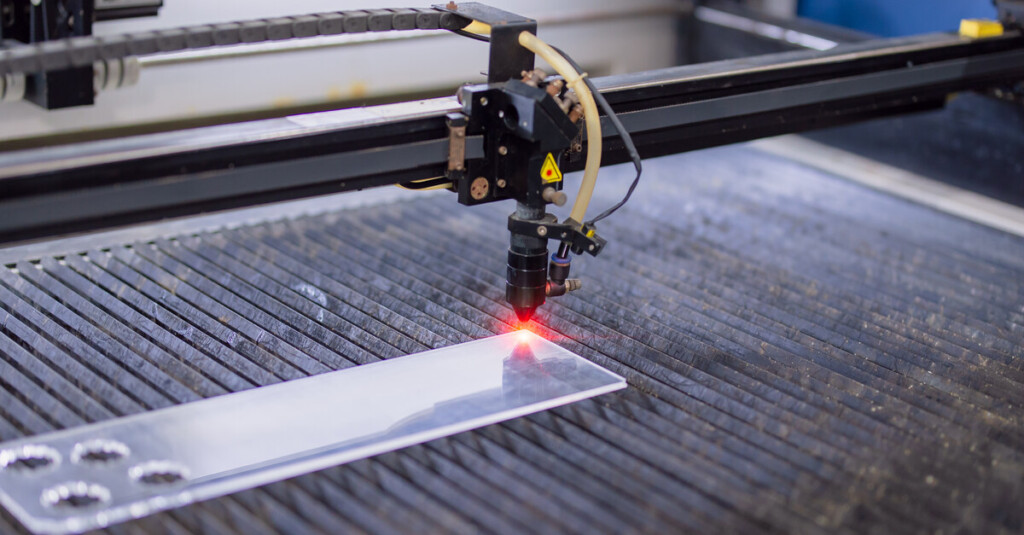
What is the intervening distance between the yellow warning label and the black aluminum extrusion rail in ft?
0.43

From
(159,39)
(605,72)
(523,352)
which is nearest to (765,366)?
(523,352)

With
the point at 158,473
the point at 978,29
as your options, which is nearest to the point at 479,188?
the point at 158,473

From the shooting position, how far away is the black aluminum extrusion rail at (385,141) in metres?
1.78

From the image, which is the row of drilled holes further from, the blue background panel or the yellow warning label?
the blue background panel

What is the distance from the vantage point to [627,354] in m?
2.39

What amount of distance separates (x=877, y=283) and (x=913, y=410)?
2.51 ft

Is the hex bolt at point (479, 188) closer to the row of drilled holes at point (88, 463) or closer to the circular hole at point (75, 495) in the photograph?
the row of drilled holes at point (88, 463)

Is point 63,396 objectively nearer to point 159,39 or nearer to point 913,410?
point 159,39

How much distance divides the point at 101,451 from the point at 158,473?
0.40 feet

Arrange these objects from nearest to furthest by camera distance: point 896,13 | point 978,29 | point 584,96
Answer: point 584,96, point 978,29, point 896,13

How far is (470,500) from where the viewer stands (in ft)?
5.95

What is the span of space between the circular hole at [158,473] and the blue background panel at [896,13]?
3237mm

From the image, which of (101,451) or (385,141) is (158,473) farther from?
(385,141)

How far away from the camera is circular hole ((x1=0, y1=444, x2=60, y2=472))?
1.85m
